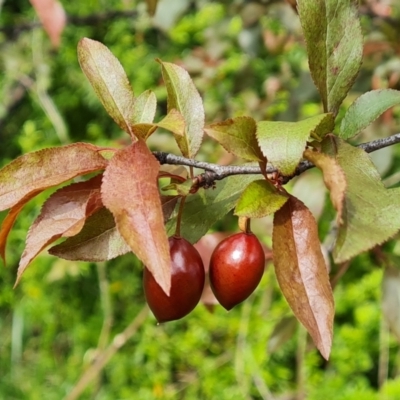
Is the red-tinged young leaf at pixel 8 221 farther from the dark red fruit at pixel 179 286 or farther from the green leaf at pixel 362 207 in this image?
the green leaf at pixel 362 207

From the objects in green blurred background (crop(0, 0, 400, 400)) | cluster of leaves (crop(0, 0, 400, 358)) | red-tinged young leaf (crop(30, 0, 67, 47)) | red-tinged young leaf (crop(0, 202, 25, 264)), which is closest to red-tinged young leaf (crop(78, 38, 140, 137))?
cluster of leaves (crop(0, 0, 400, 358))

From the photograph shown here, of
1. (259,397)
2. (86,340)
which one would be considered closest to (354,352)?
(259,397)

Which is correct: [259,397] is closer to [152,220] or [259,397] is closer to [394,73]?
[394,73]

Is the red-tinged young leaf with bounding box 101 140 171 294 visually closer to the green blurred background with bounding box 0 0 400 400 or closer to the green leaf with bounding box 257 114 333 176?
the green leaf with bounding box 257 114 333 176

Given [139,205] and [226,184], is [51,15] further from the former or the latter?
[139,205]

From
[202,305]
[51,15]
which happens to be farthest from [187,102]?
[202,305]

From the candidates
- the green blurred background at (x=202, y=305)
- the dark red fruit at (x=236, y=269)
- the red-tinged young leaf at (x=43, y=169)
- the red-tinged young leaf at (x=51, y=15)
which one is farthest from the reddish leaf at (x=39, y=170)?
the green blurred background at (x=202, y=305)
